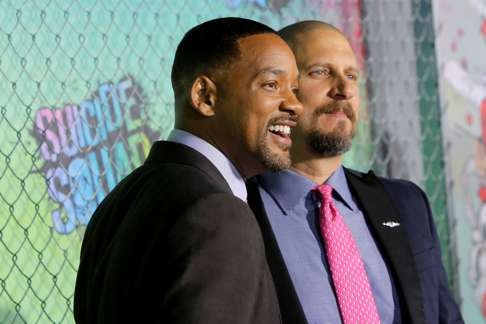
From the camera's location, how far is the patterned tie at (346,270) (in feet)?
9.18

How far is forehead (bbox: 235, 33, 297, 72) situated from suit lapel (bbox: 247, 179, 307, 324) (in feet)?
2.14

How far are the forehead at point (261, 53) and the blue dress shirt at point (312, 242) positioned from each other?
71cm

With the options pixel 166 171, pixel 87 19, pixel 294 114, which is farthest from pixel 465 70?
pixel 166 171

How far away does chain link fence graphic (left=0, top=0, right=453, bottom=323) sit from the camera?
13.0 feet

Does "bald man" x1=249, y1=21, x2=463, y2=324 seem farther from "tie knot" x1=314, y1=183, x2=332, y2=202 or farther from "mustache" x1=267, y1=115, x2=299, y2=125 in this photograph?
"mustache" x1=267, y1=115, x2=299, y2=125

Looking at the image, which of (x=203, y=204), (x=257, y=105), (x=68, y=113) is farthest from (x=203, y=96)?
(x=68, y=113)

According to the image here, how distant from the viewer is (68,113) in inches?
162

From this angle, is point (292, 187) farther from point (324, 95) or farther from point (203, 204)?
point (203, 204)

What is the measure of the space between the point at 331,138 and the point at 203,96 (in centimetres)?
88

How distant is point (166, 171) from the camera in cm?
203

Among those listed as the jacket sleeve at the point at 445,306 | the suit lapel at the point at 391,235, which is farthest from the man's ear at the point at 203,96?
the jacket sleeve at the point at 445,306

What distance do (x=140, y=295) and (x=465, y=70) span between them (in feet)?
12.3

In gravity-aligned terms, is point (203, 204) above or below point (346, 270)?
above

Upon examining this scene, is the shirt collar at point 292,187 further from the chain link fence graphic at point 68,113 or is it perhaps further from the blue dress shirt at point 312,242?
the chain link fence graphic at point 68,113
